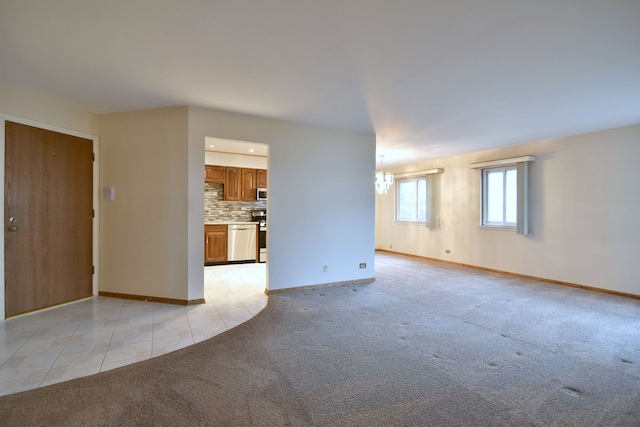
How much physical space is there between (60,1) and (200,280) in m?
3.01

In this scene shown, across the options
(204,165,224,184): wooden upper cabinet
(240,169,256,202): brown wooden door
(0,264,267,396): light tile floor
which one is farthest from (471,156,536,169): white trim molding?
(204,165,224,184): wooden upper cabinet

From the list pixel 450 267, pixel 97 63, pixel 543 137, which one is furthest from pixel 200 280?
pixel 543 137

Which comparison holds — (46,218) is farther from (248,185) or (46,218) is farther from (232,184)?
(248,185)

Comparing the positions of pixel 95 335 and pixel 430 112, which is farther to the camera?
pixel 430 112

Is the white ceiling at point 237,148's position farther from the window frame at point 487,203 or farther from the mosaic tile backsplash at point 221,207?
the window frame at point 487,203

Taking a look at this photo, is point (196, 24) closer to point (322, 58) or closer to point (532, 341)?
point (322, 58)

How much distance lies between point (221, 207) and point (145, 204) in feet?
10.2

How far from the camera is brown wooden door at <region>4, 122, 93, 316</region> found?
3.38m

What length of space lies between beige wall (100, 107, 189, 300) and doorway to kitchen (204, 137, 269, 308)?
5.76 feet

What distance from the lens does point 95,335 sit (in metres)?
2.93

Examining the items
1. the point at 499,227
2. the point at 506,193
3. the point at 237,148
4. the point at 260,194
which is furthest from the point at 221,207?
the point at 506,193

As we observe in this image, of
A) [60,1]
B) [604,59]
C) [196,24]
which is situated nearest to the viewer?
[60,1]

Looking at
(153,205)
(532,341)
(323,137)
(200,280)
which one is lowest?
(532,341)

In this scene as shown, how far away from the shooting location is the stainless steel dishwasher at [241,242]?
6695 mm
